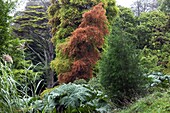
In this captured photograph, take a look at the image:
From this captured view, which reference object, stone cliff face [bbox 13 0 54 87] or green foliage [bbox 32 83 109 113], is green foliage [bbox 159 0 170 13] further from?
green foliage [bbox 32 83 109 113]

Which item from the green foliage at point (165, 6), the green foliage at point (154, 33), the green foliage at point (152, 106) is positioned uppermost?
the green foliage at point (165, 6)

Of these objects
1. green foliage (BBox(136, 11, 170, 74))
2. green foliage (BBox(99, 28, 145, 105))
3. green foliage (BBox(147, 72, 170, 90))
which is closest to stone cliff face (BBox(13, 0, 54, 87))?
green foliage (BBox(136, 11, 170, 74))

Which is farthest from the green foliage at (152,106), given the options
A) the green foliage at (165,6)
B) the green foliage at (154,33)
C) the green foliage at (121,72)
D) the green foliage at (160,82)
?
the green foliage at (165,6)

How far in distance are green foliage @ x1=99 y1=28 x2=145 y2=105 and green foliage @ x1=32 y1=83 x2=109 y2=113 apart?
19cm

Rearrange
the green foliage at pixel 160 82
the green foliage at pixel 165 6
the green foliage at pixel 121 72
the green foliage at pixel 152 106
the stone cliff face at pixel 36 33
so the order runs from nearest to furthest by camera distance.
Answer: the green foliage at pixel 152 106 < the green foliage at pixel 121 72 < the green foliage at pixel 160 82 < the green foliage at pixel 165 6 < the stone cliff face at pixel 36 33

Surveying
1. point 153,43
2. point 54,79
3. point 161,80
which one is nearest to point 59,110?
point 161,80

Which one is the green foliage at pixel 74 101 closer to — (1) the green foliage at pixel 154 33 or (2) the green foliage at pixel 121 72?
(2) the green foliage at pixel 121 72

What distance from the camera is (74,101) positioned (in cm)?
289

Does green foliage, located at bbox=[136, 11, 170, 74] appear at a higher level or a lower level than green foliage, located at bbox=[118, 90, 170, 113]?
lower

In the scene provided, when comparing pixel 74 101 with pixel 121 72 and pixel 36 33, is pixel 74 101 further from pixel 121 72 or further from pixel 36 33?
pixel 36 33

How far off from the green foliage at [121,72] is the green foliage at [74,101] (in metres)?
0.19

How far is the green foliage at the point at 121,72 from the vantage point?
312 cm

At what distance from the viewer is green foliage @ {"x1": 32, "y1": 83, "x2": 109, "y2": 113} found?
114 inches

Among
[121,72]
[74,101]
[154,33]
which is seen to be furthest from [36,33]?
[74,101]
